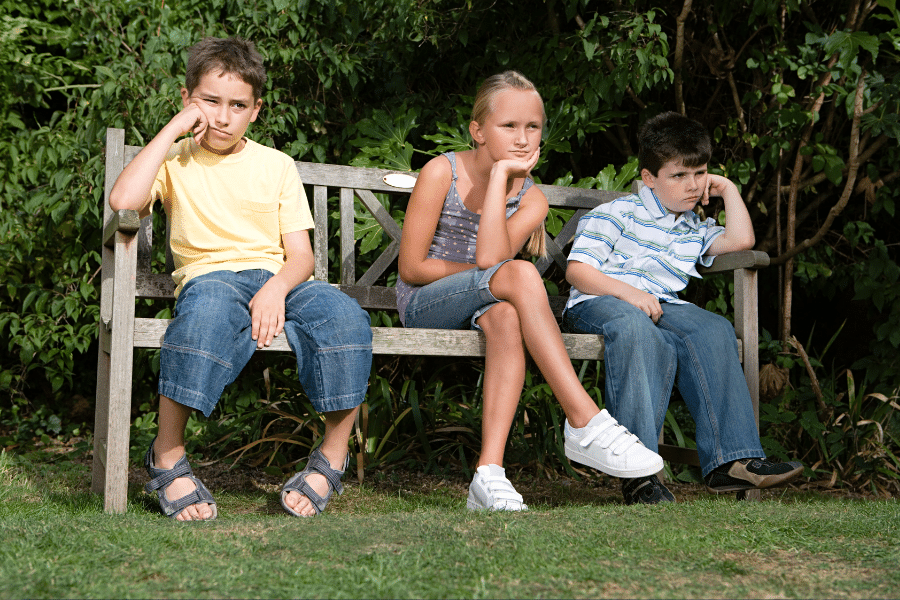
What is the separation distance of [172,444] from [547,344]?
3.40ft

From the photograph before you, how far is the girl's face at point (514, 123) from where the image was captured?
2.71m

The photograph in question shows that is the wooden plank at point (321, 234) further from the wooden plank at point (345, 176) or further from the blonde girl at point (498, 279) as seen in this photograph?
the blonde girl at point (498, 279)

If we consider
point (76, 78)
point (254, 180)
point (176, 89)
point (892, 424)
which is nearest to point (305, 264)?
point (254, 180)

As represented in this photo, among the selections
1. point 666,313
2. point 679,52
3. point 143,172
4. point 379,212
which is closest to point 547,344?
point 666,313

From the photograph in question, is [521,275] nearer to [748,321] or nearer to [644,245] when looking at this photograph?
[644,245]

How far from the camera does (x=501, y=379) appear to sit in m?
2.39

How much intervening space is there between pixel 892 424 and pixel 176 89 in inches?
127

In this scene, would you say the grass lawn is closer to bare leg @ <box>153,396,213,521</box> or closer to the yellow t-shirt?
bare leg @ <box>153,396,213,521</box>

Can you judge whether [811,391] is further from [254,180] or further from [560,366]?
[254,180]

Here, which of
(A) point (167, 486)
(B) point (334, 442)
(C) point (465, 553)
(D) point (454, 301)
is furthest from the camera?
(D) point (454, 301)

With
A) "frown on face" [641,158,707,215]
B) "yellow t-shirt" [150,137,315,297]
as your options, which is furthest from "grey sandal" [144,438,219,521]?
"frown on face" [641,158,707,215]

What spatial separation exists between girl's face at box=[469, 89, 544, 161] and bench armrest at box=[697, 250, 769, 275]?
0.77 meters

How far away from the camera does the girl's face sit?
271 cm

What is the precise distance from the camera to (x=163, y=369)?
2.19 m
